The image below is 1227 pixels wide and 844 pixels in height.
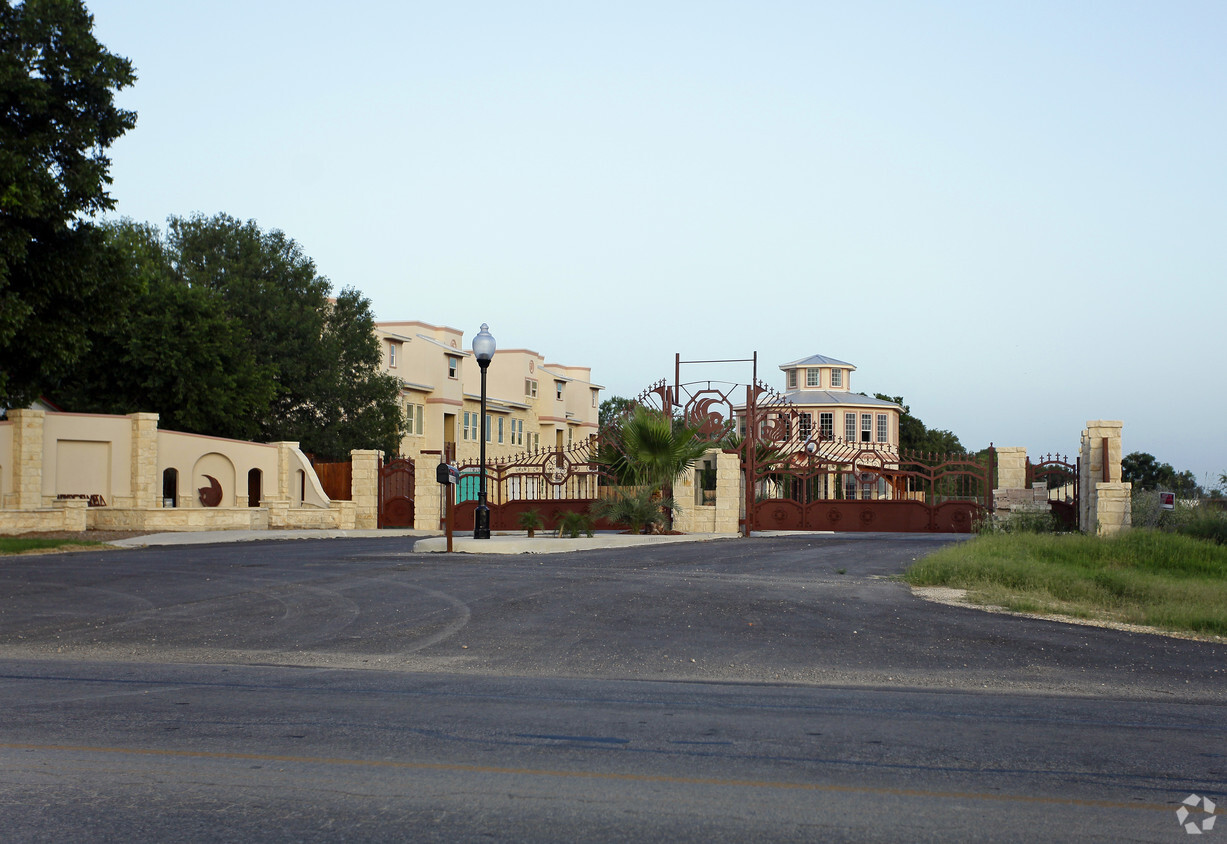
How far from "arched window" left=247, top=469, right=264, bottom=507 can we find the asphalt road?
927 inches

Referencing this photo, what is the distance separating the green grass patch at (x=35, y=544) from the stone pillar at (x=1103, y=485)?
899 inches

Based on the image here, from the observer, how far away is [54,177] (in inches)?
914

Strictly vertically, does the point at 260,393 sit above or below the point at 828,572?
above

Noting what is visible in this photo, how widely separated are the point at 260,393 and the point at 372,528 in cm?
806

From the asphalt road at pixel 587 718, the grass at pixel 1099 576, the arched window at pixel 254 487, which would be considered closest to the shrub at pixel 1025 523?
the grass at pixel 1099 576

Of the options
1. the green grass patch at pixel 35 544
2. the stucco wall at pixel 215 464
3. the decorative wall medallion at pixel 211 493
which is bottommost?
the green grass patch at pixel 35 544

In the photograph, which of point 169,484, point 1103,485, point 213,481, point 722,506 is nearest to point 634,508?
point 722,506

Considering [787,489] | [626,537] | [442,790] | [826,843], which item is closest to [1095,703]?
[826,843]

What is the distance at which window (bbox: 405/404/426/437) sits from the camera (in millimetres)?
60312

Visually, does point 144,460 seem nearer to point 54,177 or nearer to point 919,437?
point 54,177

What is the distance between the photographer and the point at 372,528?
35875 millimetres

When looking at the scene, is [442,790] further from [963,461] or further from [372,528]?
[372,528]

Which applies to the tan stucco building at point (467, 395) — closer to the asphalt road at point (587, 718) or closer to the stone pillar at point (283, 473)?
the stone pillar at point (283, 473)

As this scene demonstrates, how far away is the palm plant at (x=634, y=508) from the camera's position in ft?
91.8
